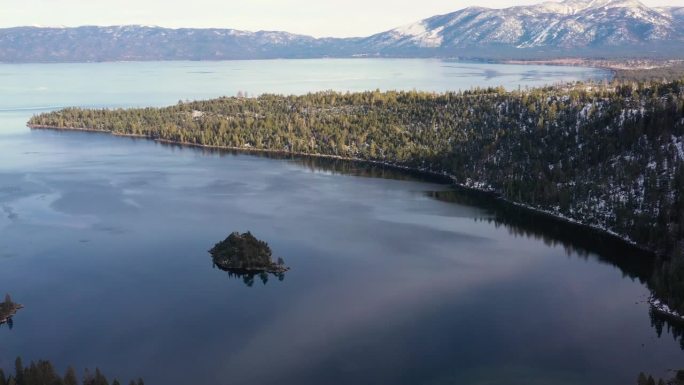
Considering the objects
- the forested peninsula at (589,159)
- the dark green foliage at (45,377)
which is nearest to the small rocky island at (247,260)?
the dark green foliage at (45,377)

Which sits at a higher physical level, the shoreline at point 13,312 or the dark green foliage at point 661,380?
the dark green foliage at point 661,380

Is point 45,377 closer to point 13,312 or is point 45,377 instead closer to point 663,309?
point 13,312

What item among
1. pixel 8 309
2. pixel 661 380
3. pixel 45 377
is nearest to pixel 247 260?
pixel 8 309

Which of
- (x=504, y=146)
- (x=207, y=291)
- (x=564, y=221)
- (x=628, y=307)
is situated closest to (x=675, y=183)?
(x=564, y=221)

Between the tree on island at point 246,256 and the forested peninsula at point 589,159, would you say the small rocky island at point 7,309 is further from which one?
the forested peninsula at point 589,159

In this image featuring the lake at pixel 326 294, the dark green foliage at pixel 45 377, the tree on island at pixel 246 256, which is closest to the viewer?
the dark green foliage at pixel 45 377

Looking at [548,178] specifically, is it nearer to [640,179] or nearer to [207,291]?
[640,179]
